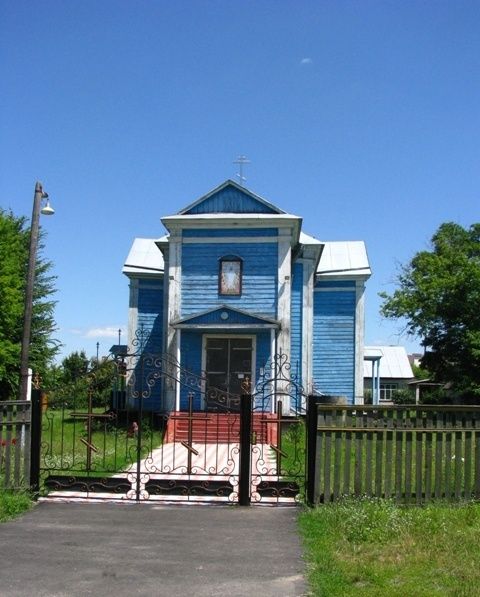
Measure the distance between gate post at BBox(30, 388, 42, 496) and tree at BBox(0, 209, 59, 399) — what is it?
75.3ft

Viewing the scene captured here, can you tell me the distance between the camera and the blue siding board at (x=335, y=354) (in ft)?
90.8

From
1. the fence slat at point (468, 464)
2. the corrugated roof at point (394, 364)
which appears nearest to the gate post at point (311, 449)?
the fence slat at point (468, 464)

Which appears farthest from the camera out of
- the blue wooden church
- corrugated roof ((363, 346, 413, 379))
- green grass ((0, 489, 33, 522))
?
corrugated roof ((363, 346, 413, 379))

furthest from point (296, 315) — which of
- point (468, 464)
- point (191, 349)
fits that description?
Answer: point (468, 464)

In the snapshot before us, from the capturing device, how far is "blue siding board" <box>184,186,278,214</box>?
2302cm

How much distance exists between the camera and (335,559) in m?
6.80

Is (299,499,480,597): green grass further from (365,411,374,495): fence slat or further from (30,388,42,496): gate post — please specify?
(30,388,42,496): gate post

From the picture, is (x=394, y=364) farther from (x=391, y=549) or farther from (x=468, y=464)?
(x=391, y=549)

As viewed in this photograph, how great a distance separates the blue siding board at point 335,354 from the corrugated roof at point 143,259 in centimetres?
639

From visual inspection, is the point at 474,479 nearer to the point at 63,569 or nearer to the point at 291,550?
the point at 291,550

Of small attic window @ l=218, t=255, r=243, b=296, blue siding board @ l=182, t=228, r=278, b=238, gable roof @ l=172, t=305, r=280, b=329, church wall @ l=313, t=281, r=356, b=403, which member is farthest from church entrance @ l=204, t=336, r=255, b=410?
church wall @ l=313, t=281, r=356, b=403

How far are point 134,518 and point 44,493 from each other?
1.99 metres

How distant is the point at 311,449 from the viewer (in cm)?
964

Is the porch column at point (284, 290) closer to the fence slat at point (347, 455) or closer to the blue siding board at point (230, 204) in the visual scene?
the blue siding board at point (230, 204)
